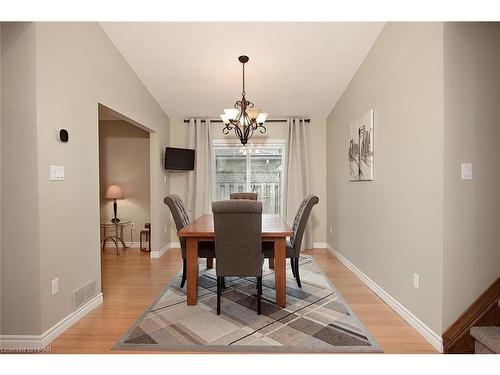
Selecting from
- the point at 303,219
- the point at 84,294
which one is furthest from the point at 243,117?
the point at 84,294

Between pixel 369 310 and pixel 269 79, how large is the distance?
3.06 meters

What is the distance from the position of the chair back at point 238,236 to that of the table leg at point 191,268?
30 centimetres

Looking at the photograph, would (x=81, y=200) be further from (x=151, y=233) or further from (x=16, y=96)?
(x=151, y=233)

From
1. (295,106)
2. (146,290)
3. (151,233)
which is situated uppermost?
(295,106)

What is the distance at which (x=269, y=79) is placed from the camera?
12.1 feet

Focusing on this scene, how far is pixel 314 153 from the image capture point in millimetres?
4820

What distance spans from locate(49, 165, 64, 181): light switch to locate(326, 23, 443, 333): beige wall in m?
2.74

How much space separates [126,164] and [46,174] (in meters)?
3.11

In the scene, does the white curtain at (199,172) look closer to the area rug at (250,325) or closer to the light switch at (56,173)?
the area rug at (250,325)

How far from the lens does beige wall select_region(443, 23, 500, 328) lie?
1732 millimetres

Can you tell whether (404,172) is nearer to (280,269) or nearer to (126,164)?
(280,269)

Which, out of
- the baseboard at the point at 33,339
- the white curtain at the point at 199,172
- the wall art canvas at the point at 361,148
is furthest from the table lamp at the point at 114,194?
the wall art canvas at the point at 361,148

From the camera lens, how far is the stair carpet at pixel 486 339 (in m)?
1.54
